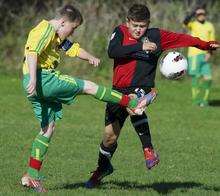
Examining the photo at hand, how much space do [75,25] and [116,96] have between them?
32.1 inches

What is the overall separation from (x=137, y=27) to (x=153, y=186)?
5.90 feet

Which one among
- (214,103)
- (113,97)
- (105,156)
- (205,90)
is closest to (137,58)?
(113,97)

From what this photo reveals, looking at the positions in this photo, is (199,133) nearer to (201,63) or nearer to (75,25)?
(201,63)

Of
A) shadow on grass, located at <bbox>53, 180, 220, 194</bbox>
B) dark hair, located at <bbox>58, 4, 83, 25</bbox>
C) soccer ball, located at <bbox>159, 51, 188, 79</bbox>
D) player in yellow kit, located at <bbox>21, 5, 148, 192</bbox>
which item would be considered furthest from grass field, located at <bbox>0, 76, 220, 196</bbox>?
dark hair, located at <bbox>58, 4, 83, 25</bbox>

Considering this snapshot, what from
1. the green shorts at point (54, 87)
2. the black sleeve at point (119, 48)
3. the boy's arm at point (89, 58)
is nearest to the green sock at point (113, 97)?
the green shorts at point (54, 87)

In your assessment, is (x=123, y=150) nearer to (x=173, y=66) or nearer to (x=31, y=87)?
(x=173, y=66)

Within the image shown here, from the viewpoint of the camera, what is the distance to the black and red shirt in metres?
8.79

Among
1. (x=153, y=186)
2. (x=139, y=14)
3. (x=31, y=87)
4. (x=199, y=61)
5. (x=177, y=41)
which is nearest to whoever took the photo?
(x=31, y=87)

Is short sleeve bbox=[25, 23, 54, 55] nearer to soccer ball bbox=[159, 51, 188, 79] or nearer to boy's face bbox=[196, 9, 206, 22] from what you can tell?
soccer ball bbox=[159, 51, 188, 79]

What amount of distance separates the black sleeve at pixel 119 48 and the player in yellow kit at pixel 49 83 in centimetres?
23

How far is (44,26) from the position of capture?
8.23 m

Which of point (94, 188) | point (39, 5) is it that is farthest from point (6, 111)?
point (39, 5)

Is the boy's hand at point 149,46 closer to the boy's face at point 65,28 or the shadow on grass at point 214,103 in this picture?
the boy's face at point 65,28

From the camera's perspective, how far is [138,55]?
29.0ft
